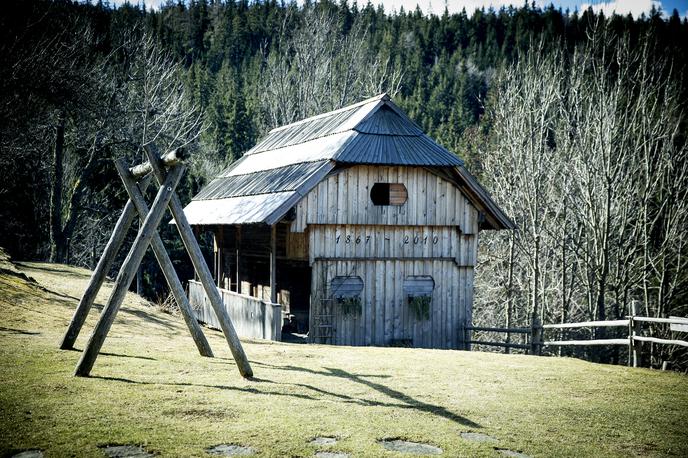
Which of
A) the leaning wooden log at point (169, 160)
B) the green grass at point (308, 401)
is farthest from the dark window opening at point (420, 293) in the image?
the leaning wooden log at point (169, 160)

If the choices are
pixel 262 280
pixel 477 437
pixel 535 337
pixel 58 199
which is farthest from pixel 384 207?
pixel 58 199

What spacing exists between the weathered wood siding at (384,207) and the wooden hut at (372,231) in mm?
33

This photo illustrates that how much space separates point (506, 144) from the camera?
35.0 meters

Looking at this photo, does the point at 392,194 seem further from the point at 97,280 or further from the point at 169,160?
the point at 97,280

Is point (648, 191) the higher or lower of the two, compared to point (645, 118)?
lower

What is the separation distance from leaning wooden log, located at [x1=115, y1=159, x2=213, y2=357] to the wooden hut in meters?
5.53

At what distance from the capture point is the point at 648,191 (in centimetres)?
2819

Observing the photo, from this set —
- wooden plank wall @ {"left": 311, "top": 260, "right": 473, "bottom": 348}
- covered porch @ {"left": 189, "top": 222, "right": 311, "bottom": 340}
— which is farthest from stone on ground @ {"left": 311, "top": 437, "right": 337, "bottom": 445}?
wooden plank wall @ {"left": 311, "top": 260, "right": 473, "bottom": 348}

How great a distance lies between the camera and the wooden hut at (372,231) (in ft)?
62.8

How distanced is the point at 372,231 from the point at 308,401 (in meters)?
11.1

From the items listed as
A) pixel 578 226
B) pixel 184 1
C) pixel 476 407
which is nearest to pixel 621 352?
pixel 578 226

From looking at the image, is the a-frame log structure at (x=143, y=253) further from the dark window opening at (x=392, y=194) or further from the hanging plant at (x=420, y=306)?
the hanging plant at (x=420, y=306)

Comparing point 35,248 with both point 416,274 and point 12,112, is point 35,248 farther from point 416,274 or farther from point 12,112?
point 416,274

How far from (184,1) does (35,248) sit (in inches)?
3402
